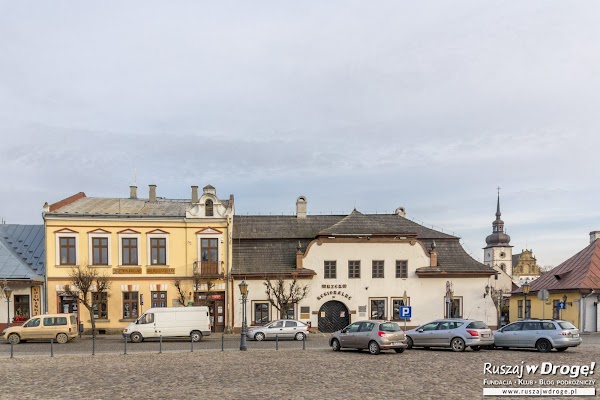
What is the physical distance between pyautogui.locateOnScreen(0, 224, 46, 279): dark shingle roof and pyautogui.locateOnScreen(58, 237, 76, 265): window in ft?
6.61

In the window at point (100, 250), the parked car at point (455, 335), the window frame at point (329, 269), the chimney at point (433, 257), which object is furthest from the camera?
the chimney at point (433, 257)

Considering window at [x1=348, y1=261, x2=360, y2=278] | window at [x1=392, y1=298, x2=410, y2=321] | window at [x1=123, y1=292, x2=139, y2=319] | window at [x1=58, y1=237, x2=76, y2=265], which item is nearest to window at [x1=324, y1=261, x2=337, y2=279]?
window at [x1=348, y1=261, x2=360, y2=278]

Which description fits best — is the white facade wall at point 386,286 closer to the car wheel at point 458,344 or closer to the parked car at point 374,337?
the parked car at point 374,337

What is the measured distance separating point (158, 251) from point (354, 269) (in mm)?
13628

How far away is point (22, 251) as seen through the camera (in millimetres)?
44750

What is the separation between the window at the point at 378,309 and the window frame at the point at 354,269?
2167 millimetres

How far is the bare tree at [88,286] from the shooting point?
40.1 meters

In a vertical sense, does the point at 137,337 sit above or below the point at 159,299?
below

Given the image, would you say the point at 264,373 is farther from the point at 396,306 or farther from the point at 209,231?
the point at 396,306

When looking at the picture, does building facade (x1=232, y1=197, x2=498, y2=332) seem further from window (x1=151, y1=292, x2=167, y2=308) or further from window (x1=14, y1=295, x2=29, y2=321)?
window (x1=14, y1=295, x2=29, y2=321)

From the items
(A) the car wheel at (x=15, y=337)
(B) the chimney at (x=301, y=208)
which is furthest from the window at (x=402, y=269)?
(A) the car wheel at (x=15, y=337)

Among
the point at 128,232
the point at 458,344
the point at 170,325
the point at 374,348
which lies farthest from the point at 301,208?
the point at 374,348

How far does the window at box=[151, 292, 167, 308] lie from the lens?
4312cm

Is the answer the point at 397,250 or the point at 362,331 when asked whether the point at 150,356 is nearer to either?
the point at 362,331
